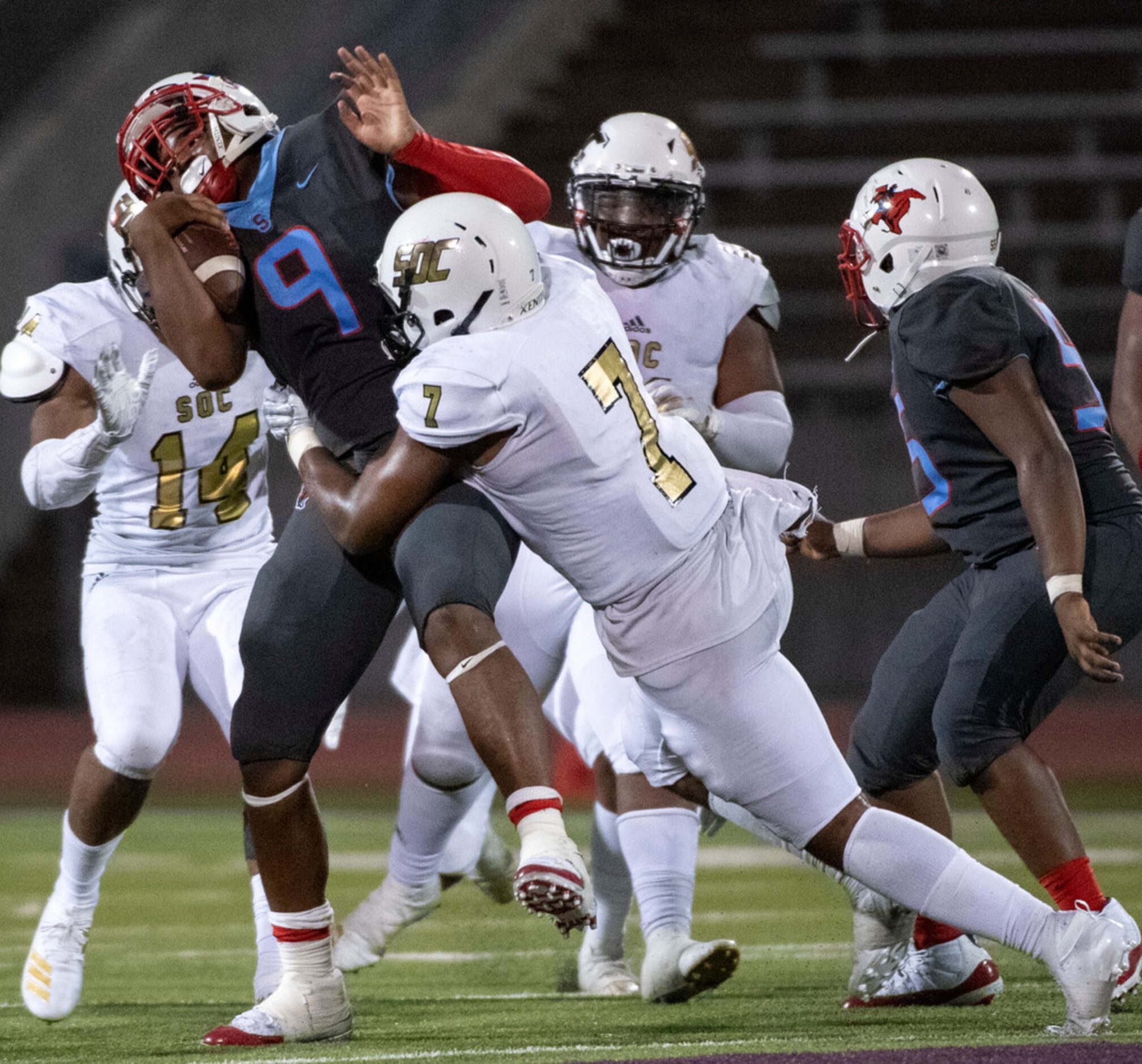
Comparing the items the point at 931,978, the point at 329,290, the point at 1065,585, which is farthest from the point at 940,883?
the point at 329,290

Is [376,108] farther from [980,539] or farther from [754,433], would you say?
[980,539]

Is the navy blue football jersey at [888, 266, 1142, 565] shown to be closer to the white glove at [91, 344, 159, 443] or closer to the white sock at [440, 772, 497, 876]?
the white sock at [440, 772, 497, 876]

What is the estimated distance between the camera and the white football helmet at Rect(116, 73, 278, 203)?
3.31m

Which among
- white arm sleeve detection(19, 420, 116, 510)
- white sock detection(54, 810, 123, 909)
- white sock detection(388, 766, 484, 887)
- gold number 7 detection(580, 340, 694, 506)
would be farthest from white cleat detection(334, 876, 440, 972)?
gold number 7 detection(580, 340, 694, 506)

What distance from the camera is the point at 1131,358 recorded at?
3.87 metres

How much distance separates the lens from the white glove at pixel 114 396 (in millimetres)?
3734

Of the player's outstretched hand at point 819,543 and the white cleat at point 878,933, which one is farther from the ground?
the player's outstretched hand at point 819,543

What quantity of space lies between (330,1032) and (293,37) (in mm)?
8899

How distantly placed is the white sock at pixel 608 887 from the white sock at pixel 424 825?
0.94 ft

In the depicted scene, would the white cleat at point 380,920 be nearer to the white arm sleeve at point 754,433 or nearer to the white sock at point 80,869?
the white sock at point 80,869

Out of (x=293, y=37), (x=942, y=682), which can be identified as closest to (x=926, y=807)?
(x=942, y=682)

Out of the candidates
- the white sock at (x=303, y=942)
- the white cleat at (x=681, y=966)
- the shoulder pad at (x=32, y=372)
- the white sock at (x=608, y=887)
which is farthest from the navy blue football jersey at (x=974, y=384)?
the shoulder pad at (x=32, y=372)

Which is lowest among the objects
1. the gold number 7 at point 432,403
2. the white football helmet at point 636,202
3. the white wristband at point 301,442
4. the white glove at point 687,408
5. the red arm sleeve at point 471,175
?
the white glove at point 687,408

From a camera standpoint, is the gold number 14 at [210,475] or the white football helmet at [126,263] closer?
the white football helmet at [126,263]
